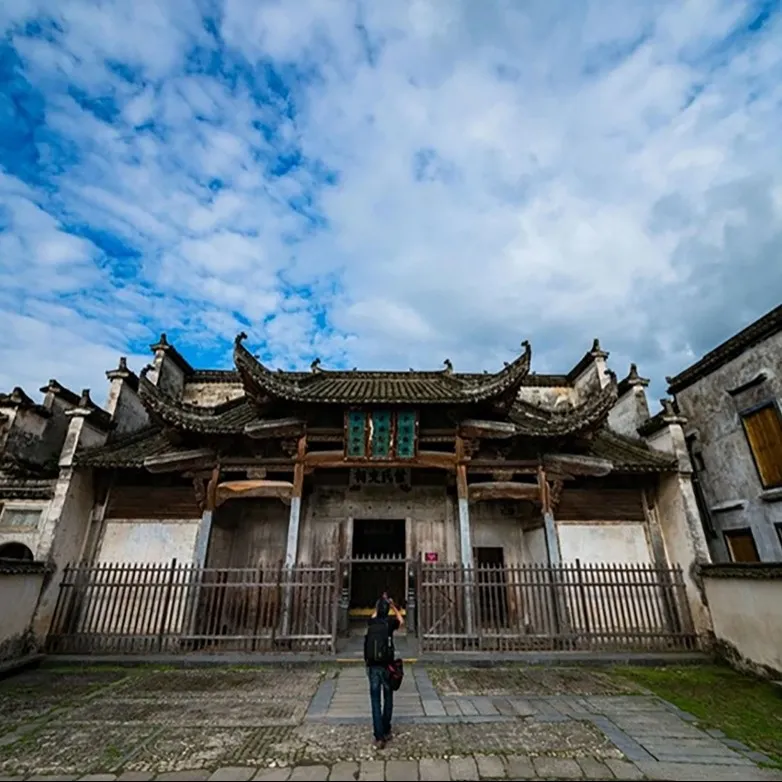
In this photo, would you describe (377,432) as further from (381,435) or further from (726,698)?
(726,698)

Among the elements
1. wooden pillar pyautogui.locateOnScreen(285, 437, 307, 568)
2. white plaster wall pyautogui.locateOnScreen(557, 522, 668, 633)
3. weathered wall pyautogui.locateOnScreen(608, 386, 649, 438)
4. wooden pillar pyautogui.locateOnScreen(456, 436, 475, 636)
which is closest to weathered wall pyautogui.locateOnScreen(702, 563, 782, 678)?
white plaster wall pyautogui.locateOnScreen(557, 522, 668, 633)

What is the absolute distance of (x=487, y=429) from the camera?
9.59 metres

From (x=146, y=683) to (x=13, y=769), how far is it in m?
2.86

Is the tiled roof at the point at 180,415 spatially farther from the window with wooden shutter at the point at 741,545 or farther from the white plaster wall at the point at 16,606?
Result: the window with wooden shutter at the point at 741,545

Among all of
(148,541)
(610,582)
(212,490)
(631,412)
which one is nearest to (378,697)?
(610,582)

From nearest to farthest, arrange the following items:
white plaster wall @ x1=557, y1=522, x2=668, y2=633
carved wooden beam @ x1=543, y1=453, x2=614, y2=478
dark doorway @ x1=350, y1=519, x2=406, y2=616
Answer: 1. white plaster wall @ x1=557, y1=522, x2=668, y2=633
2. carved wooden beam @ x1=543, y1=453, x2=614, y2=478
3. dark doorway @ x1=350, y1=519, x2=406, y2=616

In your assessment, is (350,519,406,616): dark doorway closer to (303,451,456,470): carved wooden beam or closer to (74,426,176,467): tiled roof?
(303,451,456,470): carved wooden beam

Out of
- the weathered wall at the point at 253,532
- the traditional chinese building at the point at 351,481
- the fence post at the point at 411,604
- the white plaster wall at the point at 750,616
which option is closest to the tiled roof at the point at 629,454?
the traditional chinese building at the point at 351,481

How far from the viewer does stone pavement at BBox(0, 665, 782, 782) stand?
12.3ft

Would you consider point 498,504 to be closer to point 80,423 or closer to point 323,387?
point 323,387

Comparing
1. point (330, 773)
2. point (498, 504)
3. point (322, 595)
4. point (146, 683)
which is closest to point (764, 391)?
point (498, 504)

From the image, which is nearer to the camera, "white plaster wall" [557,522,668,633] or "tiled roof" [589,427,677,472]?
"white plaster wall" [557,522,668,633]

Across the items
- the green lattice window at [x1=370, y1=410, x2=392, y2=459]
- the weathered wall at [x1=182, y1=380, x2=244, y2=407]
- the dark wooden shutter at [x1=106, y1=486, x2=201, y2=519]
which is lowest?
the dark wooden shutter at [x1=106, y1=486, x2=201, y2=519]

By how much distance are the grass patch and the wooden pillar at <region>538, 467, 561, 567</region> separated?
7.44 feet
